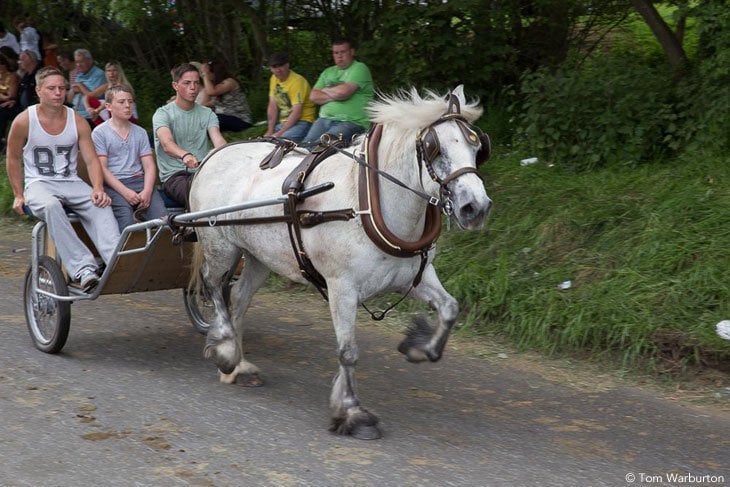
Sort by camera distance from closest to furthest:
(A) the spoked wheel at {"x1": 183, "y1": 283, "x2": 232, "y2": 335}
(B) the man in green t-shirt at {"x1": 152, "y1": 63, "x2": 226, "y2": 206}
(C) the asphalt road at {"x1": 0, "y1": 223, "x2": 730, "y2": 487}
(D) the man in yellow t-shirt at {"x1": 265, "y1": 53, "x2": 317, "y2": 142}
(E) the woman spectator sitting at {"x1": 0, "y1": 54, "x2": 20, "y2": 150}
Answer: (C) the asphalt road at {"x1": 0, "y1": 223, "x2": 730, "y2": 487}
(B) the man in green t-shirt at {"x1": 152, "y1": 63, "x2": 226, "y2": 206}
(A) the spoked wheel at {"x1": 183, "y1": 283, "x2": 232, "y2": 335}
(D) the man in yellow t-shirt at {"x1": 265, "y1": 53, "x2": 317, "y2": 142}
(E) the woman spectator sitting at {"x1": 0, "y1": 54, "x2": 20, "y2": 150}

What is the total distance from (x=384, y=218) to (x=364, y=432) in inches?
43.0

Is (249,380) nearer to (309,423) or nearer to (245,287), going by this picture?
(245,287)

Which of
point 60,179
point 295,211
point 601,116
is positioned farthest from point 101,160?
point 601,116

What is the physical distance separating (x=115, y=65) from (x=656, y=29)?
5.62 m

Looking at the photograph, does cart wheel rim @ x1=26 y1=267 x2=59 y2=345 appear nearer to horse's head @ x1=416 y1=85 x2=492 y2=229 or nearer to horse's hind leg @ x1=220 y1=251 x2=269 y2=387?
horse's hind leg @ x1=220 y1=251 x2=269 y2=387

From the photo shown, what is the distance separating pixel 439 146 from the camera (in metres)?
4.92

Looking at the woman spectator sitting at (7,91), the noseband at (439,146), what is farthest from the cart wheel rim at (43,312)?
the woman spectator sitting at (7,91)

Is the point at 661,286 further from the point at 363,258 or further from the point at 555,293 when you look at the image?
the point at 363,258

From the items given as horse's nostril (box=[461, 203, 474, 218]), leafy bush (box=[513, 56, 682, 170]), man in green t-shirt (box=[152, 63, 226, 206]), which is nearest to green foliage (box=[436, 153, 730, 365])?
leafy bush (box=[513, 56, 682, 170])

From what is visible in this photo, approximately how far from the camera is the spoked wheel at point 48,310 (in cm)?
643

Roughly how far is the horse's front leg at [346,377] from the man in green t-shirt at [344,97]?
407 cm

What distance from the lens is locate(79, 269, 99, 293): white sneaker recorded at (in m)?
6.38

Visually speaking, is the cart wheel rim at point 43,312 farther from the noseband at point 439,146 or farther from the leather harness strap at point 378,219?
the noseband at point 439,146

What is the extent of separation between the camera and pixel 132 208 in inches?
268
